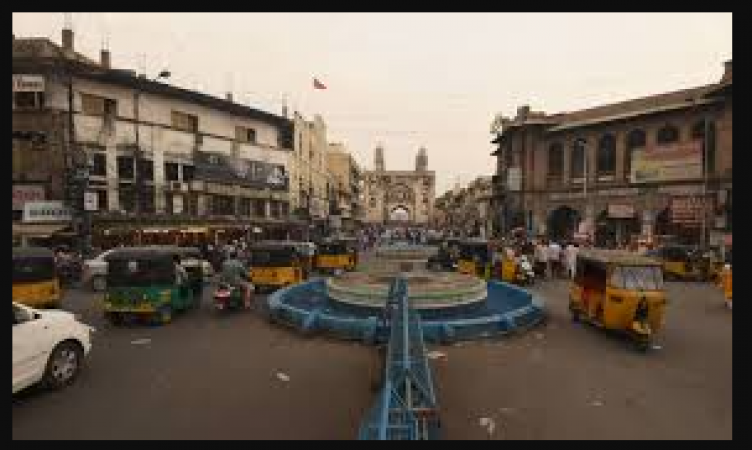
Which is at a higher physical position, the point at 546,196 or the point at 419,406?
the point at 546,196

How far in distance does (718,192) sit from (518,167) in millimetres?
15844

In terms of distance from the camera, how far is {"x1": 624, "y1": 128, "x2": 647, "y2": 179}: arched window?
32.5 meters

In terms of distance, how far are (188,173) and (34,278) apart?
1929 centimetres

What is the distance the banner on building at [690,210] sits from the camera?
2777 centimetres

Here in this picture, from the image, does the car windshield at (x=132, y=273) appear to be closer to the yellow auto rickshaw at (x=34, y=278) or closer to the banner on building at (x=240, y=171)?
the yellow auto rickshaw at (x=34, y=278)

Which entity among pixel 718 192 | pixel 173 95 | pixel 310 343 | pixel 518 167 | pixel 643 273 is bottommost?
pixel 310 343

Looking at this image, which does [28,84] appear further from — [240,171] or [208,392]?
[208,392]

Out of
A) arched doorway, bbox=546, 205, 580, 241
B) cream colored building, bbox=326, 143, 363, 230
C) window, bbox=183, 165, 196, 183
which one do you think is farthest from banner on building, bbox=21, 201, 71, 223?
cream colored building, bbox=326, 143, 363, 230

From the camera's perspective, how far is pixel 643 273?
1020cm

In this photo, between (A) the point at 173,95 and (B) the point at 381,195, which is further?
(B) the point at 381,195

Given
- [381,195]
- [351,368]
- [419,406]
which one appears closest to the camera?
[419,406]

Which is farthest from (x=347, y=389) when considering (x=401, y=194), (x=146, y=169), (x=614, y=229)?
(x=401, y=194)
